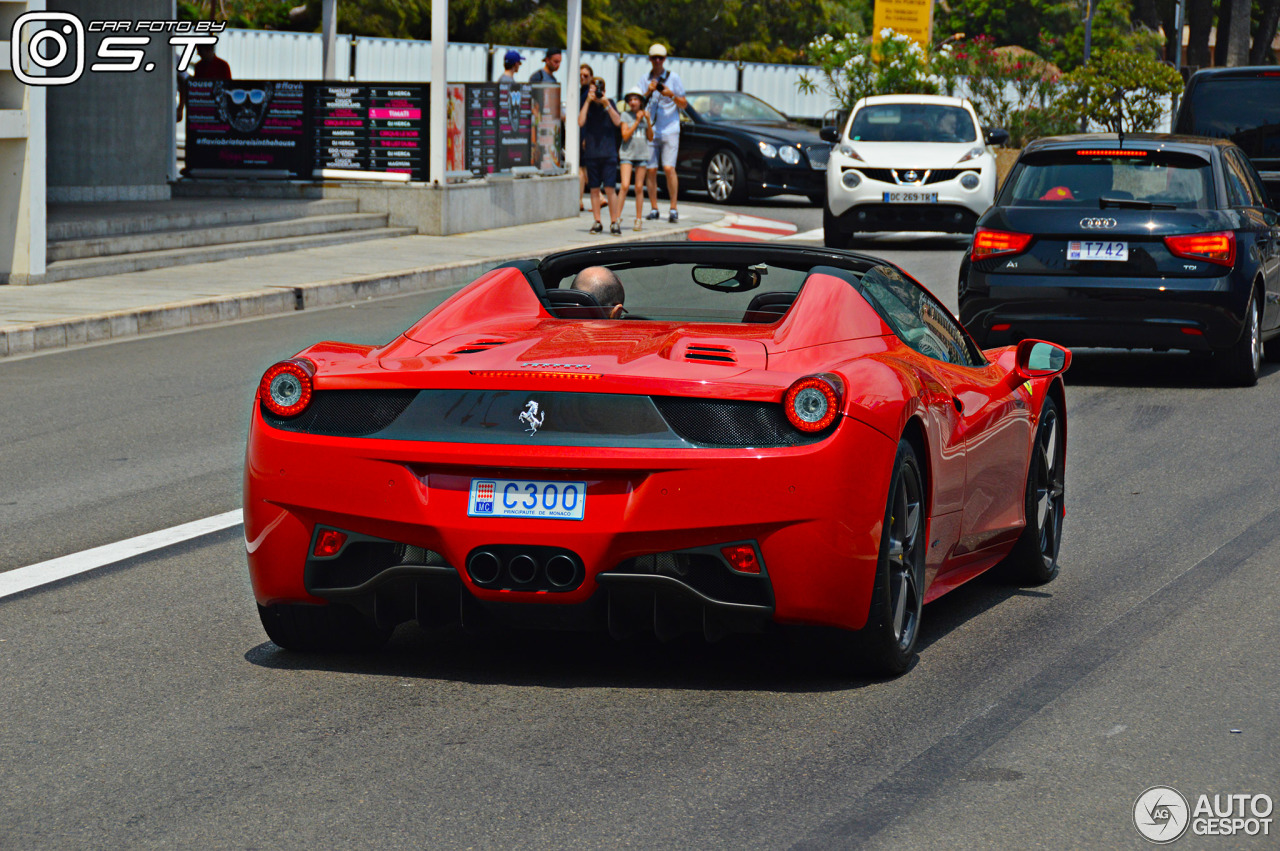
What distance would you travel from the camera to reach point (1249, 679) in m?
5.38

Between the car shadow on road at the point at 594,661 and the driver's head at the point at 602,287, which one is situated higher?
the driver's head at the point at 602,287

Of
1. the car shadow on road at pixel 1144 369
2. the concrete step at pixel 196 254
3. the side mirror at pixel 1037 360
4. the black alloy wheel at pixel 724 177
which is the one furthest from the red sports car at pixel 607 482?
the black alloy wheel at pixel 724 177

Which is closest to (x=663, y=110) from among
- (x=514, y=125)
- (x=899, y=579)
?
(x=514, y=125)

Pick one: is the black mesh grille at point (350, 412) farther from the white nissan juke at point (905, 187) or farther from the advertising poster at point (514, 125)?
the advertising poster at point (514, 125)

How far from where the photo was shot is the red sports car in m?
4.77

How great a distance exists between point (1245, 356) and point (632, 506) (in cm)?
814

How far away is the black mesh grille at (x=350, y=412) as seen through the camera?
498 centimetres

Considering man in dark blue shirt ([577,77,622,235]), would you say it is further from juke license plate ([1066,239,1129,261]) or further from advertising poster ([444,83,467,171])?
juke license plate ([1066,239,1129,261])

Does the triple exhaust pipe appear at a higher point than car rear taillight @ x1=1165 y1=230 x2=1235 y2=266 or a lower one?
lower

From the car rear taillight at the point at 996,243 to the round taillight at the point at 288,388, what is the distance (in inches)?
290

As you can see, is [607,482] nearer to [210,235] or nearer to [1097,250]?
[1097,250]

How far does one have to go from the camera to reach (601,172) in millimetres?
21875

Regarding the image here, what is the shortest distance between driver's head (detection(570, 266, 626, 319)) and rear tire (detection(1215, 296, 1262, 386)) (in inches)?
264

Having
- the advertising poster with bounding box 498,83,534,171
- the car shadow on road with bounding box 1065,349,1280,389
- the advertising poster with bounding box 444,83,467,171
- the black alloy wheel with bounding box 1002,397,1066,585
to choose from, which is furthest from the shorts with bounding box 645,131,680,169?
the black alloy wheel with bounding box 1002,397,1066,585
